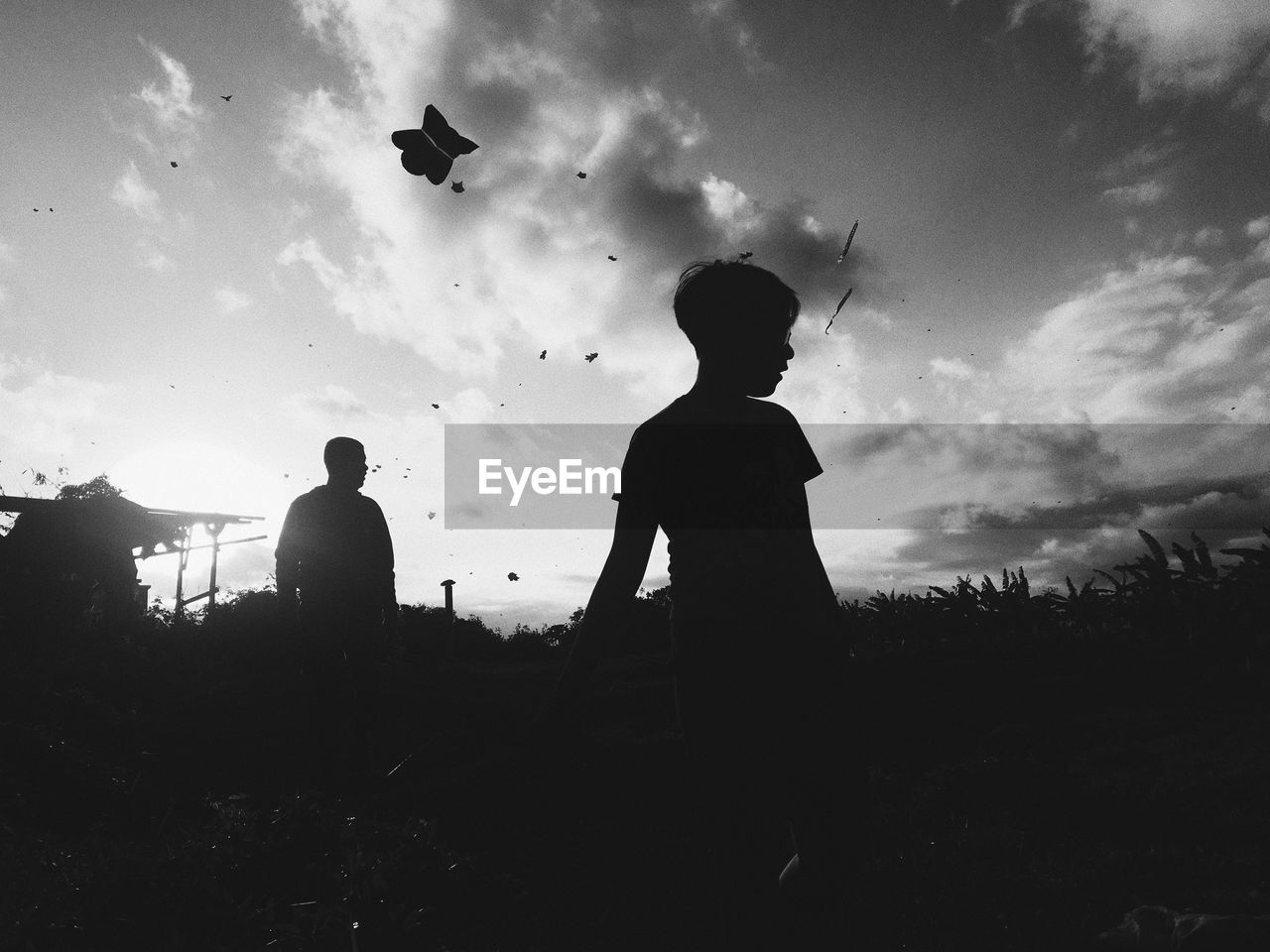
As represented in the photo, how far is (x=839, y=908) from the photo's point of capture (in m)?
1.85

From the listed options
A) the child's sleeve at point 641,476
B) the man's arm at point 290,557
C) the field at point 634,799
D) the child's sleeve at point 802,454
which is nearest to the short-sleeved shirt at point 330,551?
the man's arm at point 290,557

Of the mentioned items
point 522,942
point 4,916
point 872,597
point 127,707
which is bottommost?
point 522,942

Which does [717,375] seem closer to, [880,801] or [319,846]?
[319,846]

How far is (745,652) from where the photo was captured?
6.06 ft

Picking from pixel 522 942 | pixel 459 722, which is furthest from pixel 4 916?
pixel 459 722

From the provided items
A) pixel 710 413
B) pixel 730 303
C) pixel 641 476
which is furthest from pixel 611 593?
pixel 730 303

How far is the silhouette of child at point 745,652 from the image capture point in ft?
6.03

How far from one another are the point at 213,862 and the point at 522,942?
54.4 inches

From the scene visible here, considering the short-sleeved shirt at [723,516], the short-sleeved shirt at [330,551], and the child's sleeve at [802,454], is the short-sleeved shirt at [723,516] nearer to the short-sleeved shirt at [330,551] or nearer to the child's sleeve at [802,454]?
the child's sleeve at [802,454]

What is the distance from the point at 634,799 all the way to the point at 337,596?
2.49m

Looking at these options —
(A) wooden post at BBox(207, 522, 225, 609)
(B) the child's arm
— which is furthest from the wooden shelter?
(B) the child's arm

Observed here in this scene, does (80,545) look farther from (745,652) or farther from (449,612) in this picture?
(745,652)

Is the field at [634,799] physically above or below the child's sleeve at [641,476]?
below

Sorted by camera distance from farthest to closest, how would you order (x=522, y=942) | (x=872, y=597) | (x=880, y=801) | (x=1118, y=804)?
(x=872, y=597)
(x=880, y=801)
(x=1118, y=804)
(x=522, y=942)
